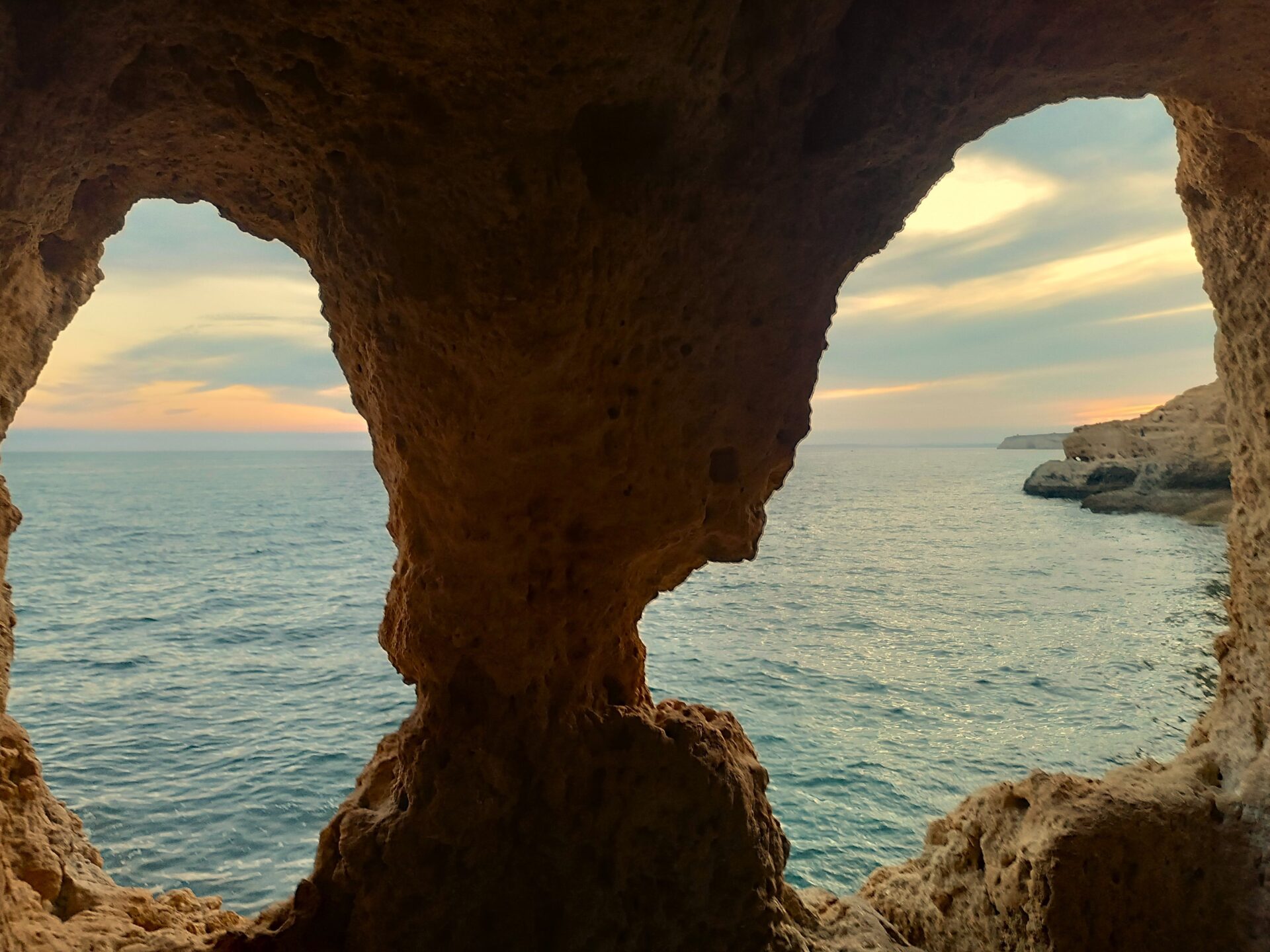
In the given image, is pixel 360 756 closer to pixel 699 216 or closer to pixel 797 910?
pixel 797 910

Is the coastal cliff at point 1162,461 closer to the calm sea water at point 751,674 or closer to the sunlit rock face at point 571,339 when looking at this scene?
the calm sea water at point 751,674

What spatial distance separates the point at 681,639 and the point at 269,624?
730 cm

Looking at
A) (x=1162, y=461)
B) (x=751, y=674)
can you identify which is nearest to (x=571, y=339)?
(x=751, y=674)

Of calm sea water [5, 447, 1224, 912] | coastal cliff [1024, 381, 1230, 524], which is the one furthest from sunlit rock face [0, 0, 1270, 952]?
coastal cliff [1024, 381, 1230, 524]

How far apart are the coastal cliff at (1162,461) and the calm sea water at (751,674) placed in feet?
3.90

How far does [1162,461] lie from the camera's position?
23.9m

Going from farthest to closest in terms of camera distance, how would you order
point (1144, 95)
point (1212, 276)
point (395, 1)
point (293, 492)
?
1. point (293, 492)
2. point (1212, 276)
3. point (1144, 95)
4. point (395, 1)

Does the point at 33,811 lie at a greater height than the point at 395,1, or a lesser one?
lesser

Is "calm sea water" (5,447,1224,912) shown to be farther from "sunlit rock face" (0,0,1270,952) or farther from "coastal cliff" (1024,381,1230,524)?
"sunlit rock face" (0,0,1270,952)

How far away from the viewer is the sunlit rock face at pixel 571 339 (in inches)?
81.6

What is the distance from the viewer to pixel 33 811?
3.07m

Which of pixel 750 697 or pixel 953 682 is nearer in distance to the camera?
pixel 750 697

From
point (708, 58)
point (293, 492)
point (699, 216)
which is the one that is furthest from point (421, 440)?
point (293, 492)

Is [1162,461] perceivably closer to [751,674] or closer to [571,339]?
[751,674]
